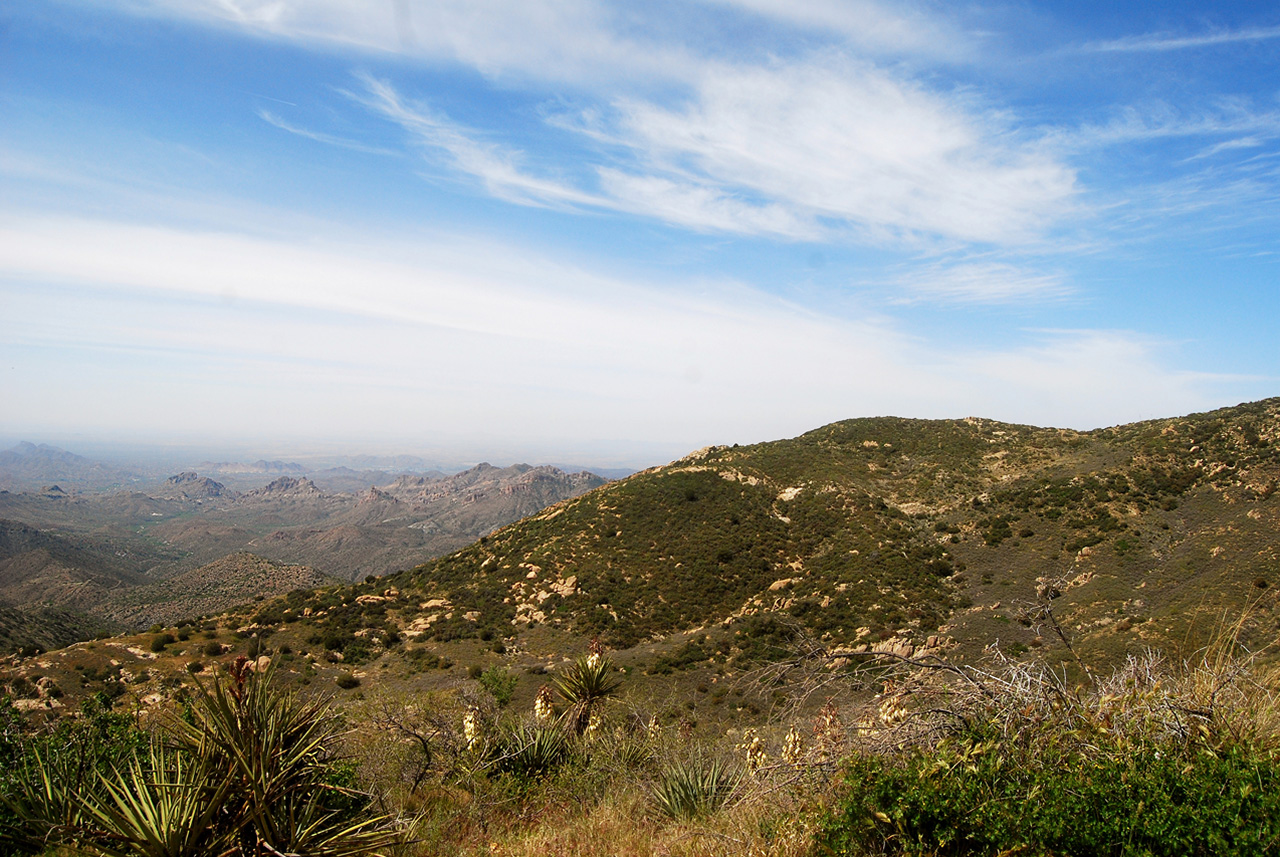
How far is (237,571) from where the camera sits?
71.9m

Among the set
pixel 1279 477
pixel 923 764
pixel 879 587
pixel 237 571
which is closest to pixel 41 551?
pixel 237 571

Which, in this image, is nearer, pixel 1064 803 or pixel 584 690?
pixel 1064 803

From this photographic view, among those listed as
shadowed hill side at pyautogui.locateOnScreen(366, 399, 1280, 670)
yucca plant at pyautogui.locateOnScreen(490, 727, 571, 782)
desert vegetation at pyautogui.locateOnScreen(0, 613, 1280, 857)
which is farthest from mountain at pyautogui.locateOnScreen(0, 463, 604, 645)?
desert vegetation at pyautogui.locateOnScreen(0, 613, 1280, 857)

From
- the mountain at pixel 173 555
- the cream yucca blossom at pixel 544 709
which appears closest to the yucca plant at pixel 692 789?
the cream yucca blossom at pixel 544 709

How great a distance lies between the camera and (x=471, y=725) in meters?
9.25

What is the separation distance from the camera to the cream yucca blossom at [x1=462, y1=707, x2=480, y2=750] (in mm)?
8852

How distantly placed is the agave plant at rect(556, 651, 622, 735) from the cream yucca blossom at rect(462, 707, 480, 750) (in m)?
1.54

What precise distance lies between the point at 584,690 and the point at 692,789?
3927 mm

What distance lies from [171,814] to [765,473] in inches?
1538

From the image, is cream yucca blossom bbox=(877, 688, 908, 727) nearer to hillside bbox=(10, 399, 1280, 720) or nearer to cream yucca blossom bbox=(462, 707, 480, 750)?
cream yucca blossom bbox=(462, 707, 480, 750)

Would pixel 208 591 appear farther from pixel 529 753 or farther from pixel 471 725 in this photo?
pixel 529 753

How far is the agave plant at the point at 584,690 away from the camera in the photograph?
9.95 meters

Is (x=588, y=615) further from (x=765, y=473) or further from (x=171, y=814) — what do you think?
(x=171, y=814)

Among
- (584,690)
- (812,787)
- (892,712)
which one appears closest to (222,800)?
(812,787)
